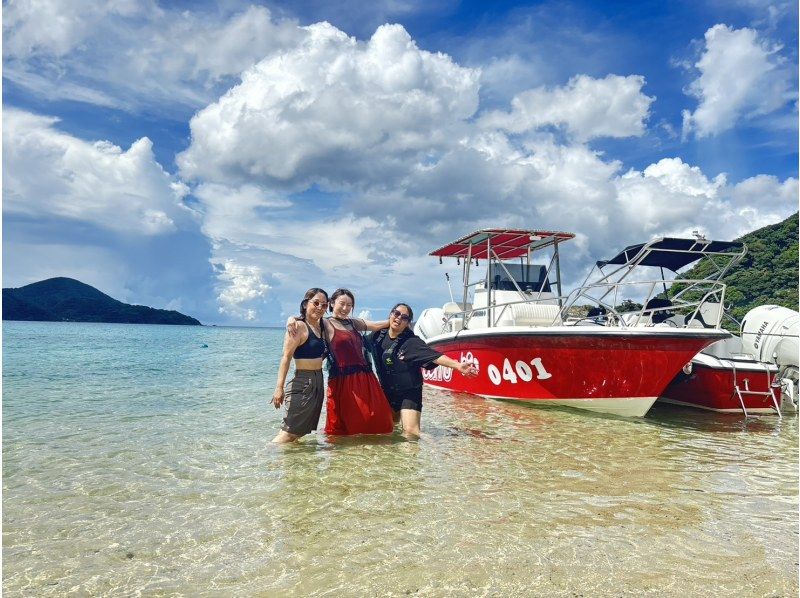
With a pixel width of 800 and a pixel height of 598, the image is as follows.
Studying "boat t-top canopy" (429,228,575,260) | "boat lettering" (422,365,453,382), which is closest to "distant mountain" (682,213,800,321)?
"boat t-top canopy" (429,228,575,260)

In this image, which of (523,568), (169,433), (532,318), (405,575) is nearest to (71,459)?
(169,433)

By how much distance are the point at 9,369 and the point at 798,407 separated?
76.6 feet

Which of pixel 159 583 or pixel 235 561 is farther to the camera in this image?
pixel 235 561

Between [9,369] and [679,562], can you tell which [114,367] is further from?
[679,562]

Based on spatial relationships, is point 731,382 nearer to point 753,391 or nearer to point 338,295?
point 753,391

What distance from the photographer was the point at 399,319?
21.8 ft

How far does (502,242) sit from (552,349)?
13.2 ft

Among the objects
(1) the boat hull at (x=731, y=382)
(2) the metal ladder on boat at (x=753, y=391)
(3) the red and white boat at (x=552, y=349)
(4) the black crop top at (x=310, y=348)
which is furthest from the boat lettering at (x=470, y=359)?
(4) the black crop top at (x=310, y=348)

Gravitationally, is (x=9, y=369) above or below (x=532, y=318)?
below

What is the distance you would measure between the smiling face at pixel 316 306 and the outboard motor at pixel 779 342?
9.94 metres

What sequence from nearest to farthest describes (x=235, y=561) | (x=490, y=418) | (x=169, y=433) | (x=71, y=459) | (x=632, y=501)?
(x=235, y=561), (x=632, y=501), (x=71, y=459), (x=169, y=433), (x=490, y=418)

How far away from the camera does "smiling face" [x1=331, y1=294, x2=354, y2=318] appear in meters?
6.30

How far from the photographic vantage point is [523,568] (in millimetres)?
3246

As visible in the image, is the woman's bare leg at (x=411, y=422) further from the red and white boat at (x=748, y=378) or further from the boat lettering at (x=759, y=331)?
the boat lettering at (x=759, y=331)
